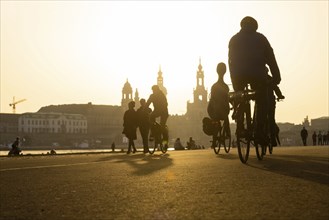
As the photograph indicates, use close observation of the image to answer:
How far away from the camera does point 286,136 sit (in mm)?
160625

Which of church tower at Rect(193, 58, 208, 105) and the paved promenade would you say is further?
church tower at Rect(193, 58, 208, 105)

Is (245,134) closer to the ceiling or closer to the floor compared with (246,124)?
closer to the floor

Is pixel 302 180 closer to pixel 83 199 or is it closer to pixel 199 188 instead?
pixel 199 188

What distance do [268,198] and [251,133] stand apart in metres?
3.68

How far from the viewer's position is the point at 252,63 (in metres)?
7.13

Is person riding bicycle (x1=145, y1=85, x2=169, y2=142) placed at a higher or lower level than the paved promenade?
higher

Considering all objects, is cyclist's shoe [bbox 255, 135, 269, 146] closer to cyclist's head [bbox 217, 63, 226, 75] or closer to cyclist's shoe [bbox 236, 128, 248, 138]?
cyclist's shoe [bbox 236, 128, 248, 138]

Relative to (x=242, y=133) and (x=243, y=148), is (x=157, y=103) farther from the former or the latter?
(x=242, y=133)

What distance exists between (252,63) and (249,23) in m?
0.59

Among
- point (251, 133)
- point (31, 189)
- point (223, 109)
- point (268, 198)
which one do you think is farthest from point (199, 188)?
point (223, 109)

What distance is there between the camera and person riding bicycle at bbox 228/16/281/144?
7.12 meters

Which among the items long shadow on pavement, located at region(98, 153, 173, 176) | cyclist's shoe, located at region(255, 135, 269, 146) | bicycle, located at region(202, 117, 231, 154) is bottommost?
long shadow on pavement, located at region(98, 153, 173, 176)

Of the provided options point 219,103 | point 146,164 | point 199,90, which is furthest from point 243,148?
point 199,90

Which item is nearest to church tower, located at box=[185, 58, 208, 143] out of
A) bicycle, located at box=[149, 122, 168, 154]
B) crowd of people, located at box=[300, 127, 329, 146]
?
crowd of people, located at box=[300, 127, 329, 146]
